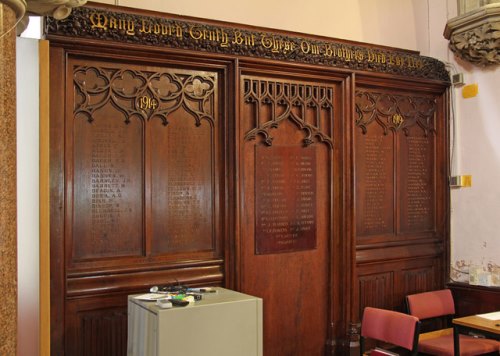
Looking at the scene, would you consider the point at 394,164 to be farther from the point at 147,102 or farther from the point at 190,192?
the point at 147,102

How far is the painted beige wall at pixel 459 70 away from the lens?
17.6 ft

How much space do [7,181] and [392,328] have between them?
121 inches

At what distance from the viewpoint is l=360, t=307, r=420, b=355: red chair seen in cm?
425

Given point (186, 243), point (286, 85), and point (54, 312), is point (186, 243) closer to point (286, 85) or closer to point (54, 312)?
point (54, 312)

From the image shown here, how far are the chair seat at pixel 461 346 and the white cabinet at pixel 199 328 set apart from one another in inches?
88.7

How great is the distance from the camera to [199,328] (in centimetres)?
299

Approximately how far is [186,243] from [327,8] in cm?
259

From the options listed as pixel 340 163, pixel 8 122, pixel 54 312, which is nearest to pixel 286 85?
pixel 340 163

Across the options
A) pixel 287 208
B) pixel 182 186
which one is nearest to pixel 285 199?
pixel 287 208

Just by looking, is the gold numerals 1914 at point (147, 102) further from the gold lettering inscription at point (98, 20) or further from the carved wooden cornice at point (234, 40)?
the gold lettering inscription at point (98, 20)

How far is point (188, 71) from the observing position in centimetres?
448

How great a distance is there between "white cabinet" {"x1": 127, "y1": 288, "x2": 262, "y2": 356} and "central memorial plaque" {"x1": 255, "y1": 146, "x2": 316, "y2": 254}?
154cm

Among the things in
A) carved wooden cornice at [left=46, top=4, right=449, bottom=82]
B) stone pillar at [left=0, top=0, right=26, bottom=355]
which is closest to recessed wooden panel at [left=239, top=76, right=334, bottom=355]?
carved wooden cornice at [left=46, top=4, right=449, bottom=82]

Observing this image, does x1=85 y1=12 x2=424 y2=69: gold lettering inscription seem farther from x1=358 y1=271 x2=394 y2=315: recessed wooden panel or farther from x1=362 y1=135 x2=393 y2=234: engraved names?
x1=358 y1=271 x2=394 y2=315: recessed wooden panel
